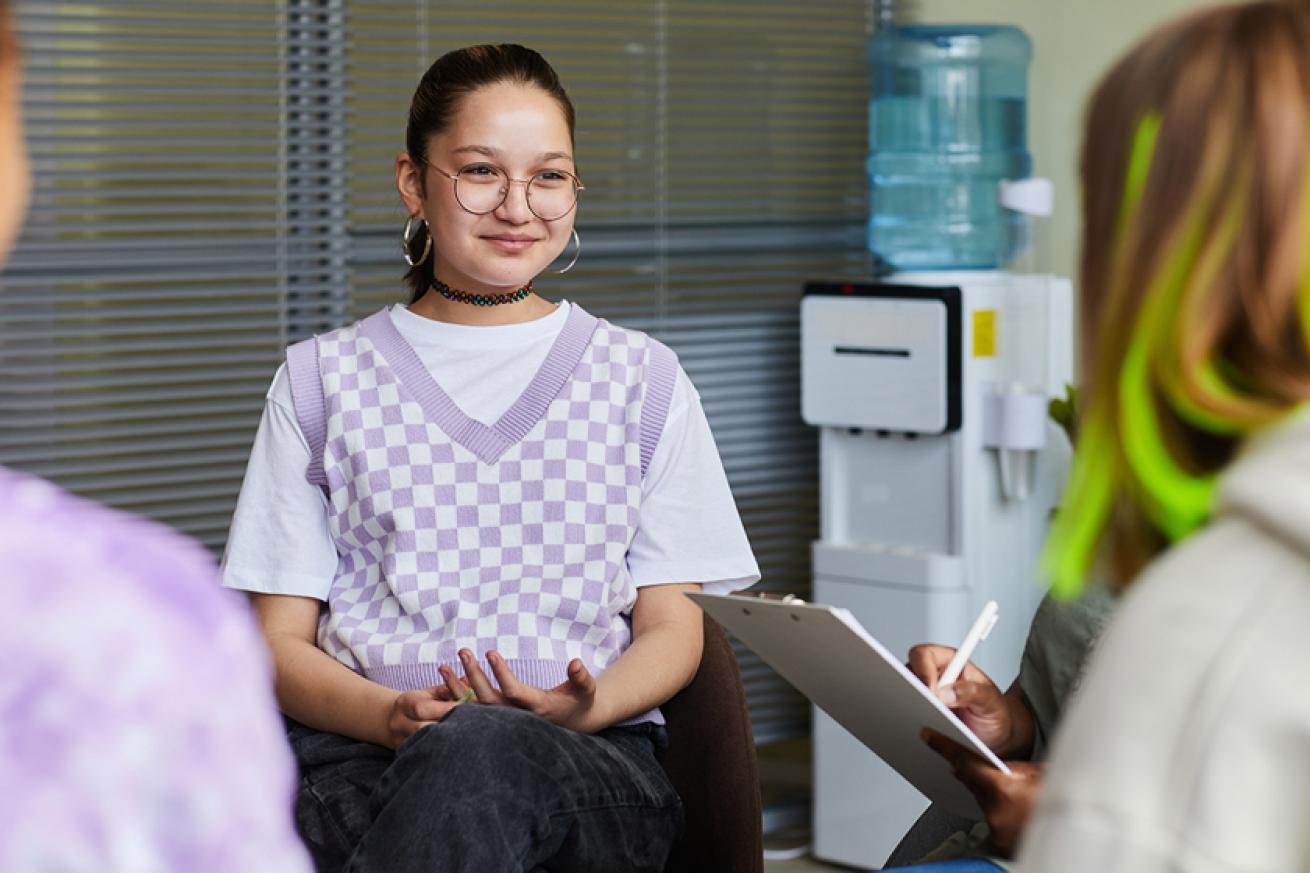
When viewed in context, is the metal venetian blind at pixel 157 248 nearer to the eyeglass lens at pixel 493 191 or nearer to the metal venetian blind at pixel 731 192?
the metal venetian blind at pixel 731 192

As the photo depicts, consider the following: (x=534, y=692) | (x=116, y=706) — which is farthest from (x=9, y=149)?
(x=534, y=692)

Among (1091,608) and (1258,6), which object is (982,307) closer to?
(1091,608)

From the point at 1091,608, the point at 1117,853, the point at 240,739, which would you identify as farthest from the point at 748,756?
the point at 240,739

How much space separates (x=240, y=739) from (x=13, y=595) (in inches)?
4.2

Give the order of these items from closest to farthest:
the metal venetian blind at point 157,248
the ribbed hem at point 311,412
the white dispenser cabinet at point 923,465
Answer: the ribbed hem at point 311,412, the metal venetian blind at point 157,248, the white dispenser cabinet at point 923,465

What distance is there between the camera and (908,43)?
3.88m

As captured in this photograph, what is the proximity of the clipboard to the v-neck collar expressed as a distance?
1.24 feet

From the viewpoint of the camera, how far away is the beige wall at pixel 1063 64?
378 centimetres

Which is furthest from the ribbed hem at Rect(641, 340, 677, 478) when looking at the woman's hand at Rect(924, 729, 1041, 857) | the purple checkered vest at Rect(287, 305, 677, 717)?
the woman's hand at Rect(924, 729, 1041, 857)

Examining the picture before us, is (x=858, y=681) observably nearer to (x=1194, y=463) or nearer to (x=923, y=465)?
(x=1194, y=463)

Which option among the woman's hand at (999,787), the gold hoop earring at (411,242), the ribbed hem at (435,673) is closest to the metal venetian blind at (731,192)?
the gold hoop earring at (411,242)

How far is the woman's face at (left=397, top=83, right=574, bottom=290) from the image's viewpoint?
2164 mm

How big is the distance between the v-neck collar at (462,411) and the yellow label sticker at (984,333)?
145 centimetres

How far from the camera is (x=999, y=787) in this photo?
171 centimetres
